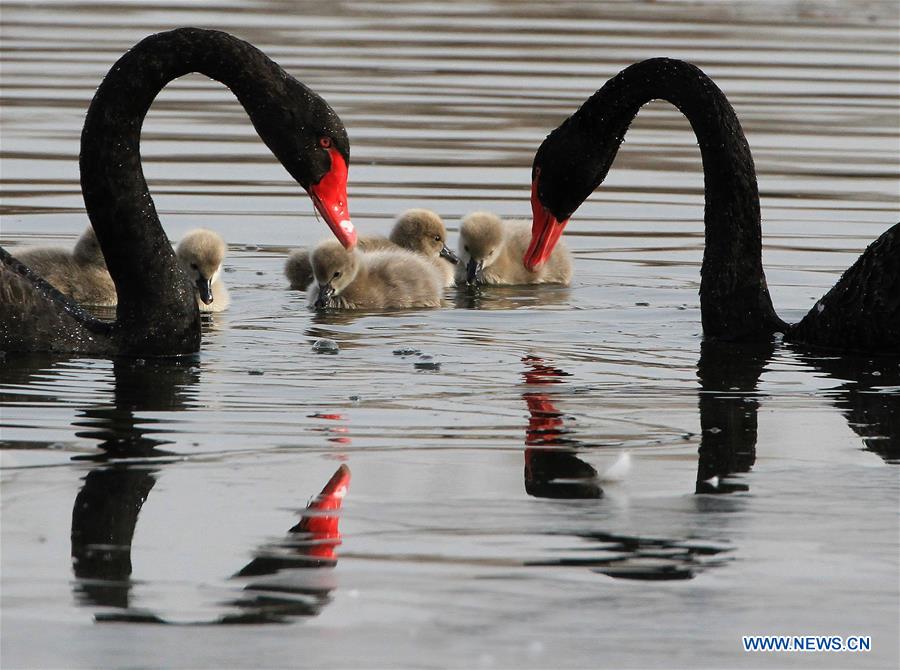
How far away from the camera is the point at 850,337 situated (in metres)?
6.78

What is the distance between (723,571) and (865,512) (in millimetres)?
610

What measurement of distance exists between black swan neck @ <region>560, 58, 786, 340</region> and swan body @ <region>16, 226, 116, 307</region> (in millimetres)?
2087

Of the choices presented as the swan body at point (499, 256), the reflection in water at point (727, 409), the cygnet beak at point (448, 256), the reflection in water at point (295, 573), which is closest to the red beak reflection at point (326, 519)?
the reflection in water at point (295, 573)

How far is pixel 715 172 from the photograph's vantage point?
24.2ft

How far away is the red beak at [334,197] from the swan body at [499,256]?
2128mm

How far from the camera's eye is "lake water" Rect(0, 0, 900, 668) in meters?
3.71

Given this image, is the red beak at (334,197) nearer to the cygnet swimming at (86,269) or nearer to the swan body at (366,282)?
the swan body at (366,282)

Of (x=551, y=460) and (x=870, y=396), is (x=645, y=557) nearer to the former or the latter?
(x=551, y=460)

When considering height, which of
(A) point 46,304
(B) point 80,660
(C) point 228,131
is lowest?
(B) point 80,660

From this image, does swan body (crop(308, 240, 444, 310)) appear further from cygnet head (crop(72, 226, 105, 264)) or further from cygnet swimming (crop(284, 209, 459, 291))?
cygnet head (crop(72, 226, 105, 264))

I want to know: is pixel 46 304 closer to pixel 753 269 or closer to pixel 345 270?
pixel 345 270

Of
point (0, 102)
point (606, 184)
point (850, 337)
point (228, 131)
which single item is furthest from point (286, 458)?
point (0, 102)

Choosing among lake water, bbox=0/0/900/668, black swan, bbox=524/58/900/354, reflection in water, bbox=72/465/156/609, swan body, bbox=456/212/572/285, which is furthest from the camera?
swan body, bbox=456/212/572/285

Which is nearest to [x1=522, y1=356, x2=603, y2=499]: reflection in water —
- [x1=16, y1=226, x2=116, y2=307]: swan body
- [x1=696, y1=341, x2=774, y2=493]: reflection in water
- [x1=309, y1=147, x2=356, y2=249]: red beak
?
[x1=696, y1=341, x2=774, y2=493]: reflection in water
